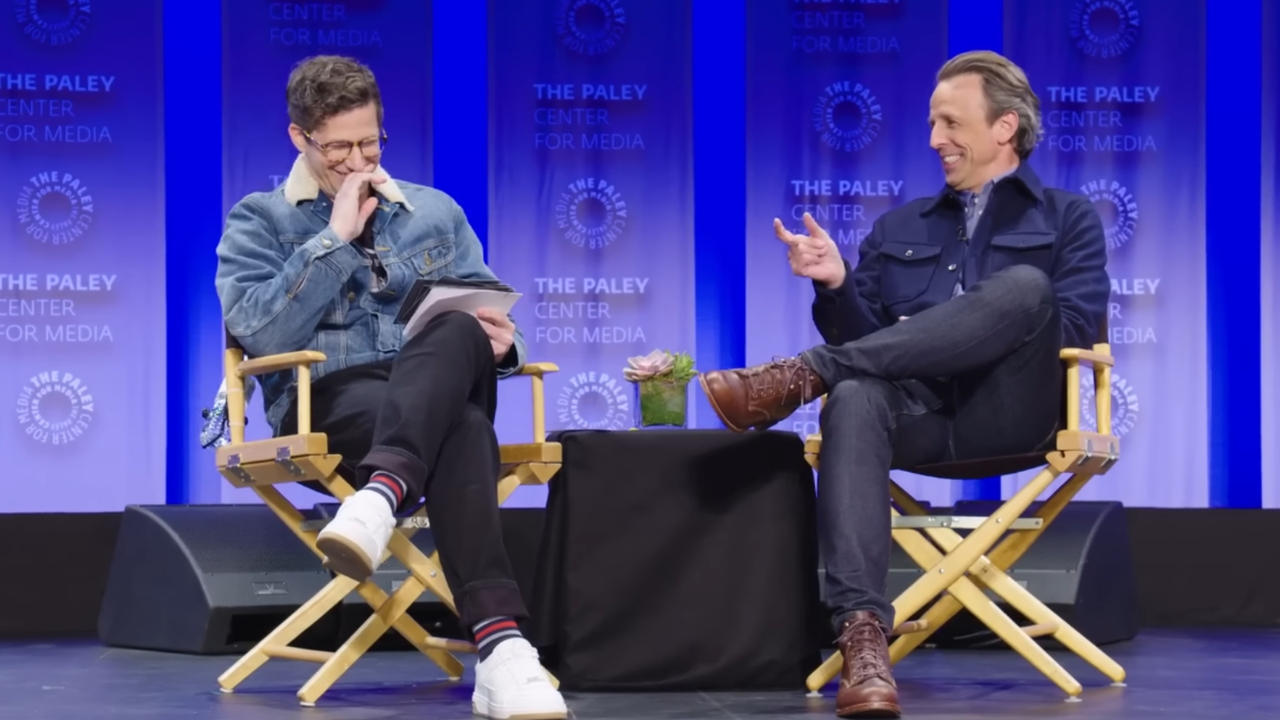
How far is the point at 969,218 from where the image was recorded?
336 centimetres

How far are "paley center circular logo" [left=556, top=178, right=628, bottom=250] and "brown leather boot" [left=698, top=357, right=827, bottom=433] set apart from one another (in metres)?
3.14

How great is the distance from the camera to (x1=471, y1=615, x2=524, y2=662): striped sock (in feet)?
8.59

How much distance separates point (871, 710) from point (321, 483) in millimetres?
1103

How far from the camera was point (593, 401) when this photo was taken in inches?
228

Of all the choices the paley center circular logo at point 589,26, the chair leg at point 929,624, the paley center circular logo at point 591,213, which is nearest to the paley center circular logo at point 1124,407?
the paley center circular logo at point 591,213

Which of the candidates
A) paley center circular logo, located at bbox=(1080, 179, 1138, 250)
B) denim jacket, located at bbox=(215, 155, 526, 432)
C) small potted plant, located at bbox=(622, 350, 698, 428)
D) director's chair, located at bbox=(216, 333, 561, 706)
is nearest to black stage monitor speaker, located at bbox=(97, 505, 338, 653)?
director's chair, located at bbox=(216, 333, 561, 706)

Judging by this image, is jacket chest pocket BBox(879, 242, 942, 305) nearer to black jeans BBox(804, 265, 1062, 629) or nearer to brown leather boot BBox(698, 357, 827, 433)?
black jeans BBox(804, 265, 1062, 629)

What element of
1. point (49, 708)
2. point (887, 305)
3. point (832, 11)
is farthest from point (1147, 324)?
point (49, 708)

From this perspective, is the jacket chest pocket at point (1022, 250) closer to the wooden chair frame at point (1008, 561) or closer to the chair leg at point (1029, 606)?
the wooden chair frame at point (1008, 561)

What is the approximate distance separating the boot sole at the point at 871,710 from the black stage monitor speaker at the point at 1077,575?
1.63 meters

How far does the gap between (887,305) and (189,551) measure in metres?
1.88

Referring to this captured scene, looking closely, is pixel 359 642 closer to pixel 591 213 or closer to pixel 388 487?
pixel 388 487

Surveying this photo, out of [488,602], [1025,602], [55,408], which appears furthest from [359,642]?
[55,408]

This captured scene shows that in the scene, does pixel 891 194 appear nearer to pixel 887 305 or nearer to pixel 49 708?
pixel 887 305
